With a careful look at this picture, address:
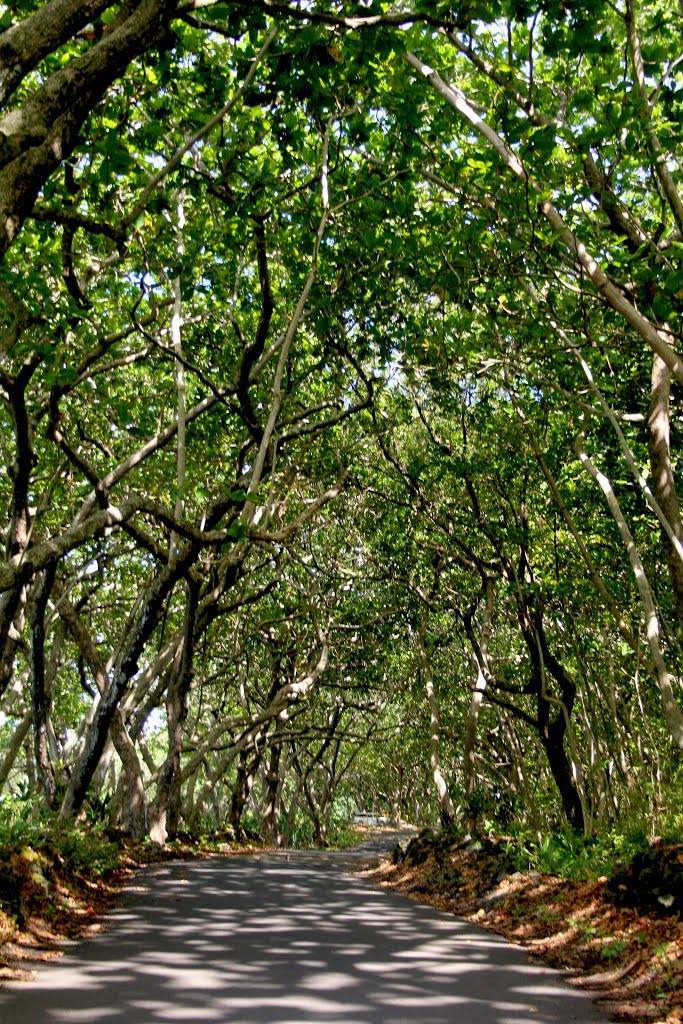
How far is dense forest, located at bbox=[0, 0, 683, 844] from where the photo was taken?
599 cm

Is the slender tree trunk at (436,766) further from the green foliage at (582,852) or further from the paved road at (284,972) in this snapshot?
the paved road at (284,972)

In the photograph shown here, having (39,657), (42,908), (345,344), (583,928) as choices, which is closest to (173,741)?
(39,657)

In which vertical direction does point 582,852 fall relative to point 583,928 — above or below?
above

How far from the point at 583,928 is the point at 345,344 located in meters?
7.55

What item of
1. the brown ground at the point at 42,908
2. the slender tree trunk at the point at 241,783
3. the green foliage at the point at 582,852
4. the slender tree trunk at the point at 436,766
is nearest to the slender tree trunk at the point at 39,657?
the brown ground at the point at 42,908

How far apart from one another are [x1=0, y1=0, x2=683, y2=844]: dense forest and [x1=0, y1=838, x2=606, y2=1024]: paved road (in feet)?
9.74

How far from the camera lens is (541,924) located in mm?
8234

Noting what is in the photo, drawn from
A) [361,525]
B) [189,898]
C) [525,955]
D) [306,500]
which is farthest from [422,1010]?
[361,525]

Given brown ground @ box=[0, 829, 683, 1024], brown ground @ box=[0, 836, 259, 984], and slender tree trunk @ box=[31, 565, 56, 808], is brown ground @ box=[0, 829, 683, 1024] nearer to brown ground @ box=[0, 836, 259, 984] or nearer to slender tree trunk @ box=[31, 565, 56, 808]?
brown ground @ box=[0, 836, 259, 984]

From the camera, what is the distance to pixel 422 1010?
5113mm

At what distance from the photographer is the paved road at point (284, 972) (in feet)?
16.0

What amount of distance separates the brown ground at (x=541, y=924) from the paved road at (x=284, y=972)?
0.27 meters

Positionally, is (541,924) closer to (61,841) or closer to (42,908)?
(42,908)

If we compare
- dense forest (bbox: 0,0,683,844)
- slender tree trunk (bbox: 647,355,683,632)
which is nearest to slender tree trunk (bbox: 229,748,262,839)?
dense forest (bbox: 0,0,683,844)
